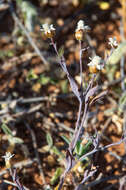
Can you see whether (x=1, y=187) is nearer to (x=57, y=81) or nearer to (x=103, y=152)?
(x=103, y=152)

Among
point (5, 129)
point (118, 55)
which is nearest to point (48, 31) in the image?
point (5, 129)

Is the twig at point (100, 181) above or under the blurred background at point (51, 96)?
under

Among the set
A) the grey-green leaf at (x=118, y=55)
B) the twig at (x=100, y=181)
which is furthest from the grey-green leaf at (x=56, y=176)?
the grey-green leaf at (x=118, y=55)

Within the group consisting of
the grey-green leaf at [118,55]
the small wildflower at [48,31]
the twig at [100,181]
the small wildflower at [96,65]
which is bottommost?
the twig at [100,181]

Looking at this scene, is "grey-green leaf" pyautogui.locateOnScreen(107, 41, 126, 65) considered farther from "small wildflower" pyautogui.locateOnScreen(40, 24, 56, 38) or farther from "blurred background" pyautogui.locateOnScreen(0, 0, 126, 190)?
"small wildflower" pyautogui.locateOnScreen(40, 24, 56, 38)

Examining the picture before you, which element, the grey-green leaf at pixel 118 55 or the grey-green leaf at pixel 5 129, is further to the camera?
the grey-green leaf at pixel 118 55

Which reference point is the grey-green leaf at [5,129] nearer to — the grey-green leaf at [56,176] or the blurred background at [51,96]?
the blurred background at [51,96]

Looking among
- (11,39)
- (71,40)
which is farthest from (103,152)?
(11,39)

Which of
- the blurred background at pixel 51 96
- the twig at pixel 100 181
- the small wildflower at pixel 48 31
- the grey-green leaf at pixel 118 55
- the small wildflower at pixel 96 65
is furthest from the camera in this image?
the grey-green leaf at pixel 118 55

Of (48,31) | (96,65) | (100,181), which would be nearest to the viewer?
(96,65)

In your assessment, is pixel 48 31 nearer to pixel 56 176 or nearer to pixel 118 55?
pixel 56 176
